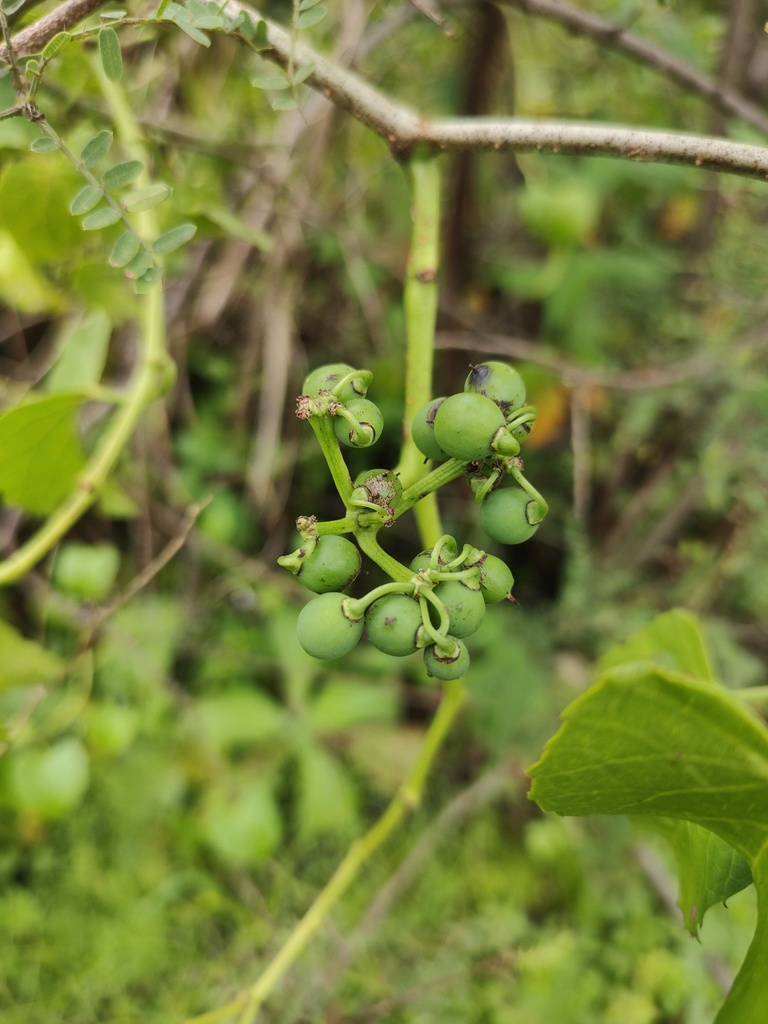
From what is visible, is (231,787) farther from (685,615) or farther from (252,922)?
(685,615)

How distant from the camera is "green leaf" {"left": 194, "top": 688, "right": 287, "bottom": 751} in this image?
184cm

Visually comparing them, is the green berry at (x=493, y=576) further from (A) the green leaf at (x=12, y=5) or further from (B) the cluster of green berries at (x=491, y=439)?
(A) the green leaf at (x=12, y=5)

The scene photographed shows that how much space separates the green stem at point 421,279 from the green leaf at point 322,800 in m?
1.35

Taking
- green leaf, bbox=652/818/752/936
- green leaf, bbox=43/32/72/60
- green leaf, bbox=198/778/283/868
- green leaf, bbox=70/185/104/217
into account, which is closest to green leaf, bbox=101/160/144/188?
green leaf, bbox=70/185/104/217

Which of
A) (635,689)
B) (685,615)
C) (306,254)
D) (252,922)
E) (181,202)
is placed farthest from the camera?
(306,254)

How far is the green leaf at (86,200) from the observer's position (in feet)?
2.11

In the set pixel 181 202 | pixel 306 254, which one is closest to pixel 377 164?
pixel 306 254

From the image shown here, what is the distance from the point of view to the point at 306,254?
2.04 metres

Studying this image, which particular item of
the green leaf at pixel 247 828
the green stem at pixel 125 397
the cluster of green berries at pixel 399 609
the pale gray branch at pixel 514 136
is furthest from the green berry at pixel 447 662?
the green leaf at pixel 247 828

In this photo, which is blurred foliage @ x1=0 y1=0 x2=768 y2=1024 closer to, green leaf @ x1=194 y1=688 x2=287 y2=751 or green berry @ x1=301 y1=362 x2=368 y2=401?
green leaf @ x1=194 y1=688 x2=287 y2=751

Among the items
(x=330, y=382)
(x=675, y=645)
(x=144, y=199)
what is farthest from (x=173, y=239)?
(x=675, y=645)

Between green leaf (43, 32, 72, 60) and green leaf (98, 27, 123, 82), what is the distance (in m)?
0.06

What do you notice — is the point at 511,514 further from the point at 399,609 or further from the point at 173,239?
the point at 173,239

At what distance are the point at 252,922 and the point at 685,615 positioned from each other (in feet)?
4.38
